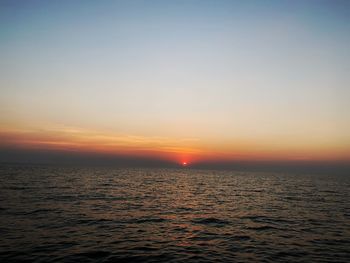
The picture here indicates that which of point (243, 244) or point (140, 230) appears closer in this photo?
point (243, 244)

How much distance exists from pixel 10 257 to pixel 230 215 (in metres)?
21.9

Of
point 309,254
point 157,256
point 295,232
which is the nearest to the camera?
point 157,256

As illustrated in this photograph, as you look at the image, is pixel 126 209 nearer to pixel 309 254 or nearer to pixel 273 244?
pixel 273 244

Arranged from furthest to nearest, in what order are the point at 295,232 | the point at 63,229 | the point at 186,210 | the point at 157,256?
the point at 186,210
the point at 295,232
the point at 63,229
the point at 157,256

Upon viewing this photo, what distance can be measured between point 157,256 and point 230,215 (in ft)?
53.1

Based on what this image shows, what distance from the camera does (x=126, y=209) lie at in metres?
33.1

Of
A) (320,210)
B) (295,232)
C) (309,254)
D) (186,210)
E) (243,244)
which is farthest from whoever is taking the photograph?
(320,210)

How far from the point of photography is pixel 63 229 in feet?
73.4

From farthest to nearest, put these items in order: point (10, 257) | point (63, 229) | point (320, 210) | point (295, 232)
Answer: point (320, 210), point (295, 232), point (63, 229), point (10, 257)

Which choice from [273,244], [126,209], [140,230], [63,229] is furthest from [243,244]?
[126,209]

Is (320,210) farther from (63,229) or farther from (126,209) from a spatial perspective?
(63,229)

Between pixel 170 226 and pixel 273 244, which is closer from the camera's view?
pixel 273 244

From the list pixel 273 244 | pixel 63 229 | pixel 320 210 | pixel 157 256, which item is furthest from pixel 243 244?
pixel 320 210

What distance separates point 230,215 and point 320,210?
13550 millimetres
